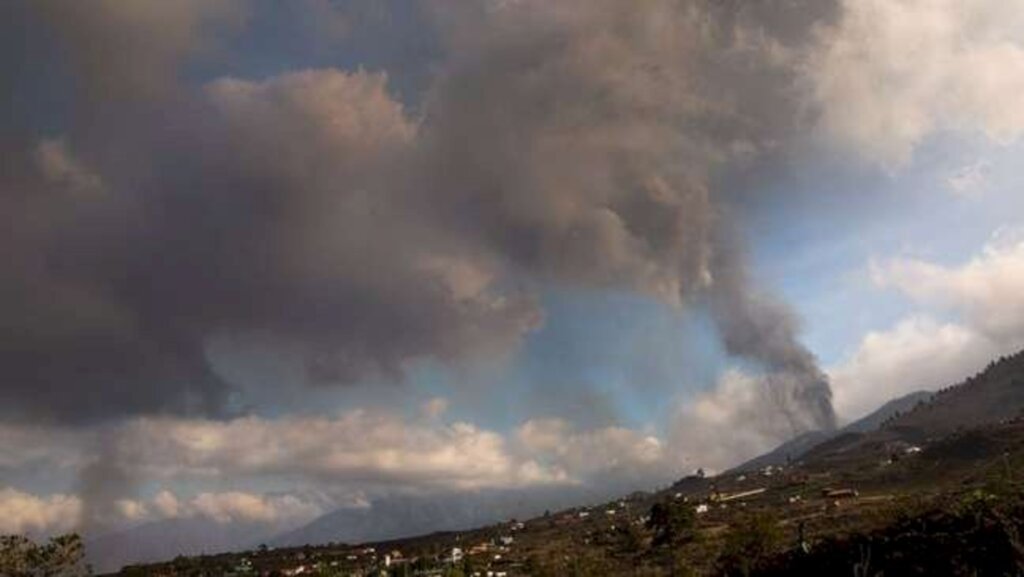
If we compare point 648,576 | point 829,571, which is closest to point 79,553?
point 648,576

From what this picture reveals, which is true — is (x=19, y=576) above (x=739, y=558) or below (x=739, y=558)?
above

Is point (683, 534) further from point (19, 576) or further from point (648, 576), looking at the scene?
point (19, 576)

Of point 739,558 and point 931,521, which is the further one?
point 739,558

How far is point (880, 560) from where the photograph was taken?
78250 millimetres

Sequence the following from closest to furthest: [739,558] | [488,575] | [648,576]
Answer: [739,558] < [648,576] < [488,575]

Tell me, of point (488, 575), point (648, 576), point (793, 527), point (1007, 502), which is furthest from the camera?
point (488, 575)

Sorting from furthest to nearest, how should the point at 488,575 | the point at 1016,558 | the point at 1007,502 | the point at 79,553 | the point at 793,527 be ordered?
1. the point at 488,575
2. the point at 793,527
3. the point at 79,553
4. the point at 1007,502
5. the point at 1016,558

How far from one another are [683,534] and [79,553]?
4819 inches

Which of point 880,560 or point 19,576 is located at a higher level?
point 19,576

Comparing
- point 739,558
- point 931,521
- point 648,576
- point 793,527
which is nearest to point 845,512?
point 793,527

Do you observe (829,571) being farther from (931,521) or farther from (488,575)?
(488,575)

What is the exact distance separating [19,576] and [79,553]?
37.7ft

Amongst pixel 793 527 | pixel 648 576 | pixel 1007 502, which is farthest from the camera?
pixel 793 527

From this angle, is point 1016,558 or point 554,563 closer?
point 1016,558
